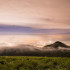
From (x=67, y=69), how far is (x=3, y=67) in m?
11.6

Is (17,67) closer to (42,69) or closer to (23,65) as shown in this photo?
(23,65)

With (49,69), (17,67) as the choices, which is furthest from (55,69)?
(17,67)

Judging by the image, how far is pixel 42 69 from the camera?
134 feet

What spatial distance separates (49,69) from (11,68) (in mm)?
6892

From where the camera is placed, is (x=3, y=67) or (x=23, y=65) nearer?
(x=3, y=67)

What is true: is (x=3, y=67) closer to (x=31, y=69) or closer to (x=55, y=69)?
(x=31, y=69)

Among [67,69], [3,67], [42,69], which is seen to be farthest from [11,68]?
[67,69]

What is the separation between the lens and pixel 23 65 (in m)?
43.0

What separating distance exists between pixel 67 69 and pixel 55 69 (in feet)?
8.18

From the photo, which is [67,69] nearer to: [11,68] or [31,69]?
[31,69]

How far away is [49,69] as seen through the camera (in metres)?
40.4

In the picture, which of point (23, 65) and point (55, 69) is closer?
point (55, 69)

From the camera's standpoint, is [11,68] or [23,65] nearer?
[11,68]

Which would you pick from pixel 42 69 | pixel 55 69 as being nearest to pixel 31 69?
pixel 42 69
